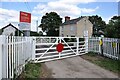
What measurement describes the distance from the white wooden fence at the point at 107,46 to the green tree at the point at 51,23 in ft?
182

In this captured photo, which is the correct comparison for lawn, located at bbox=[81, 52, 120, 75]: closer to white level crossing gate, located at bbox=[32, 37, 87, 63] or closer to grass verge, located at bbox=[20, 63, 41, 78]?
white level crossing gate, located at bbox=[32, 37, 87, 63]

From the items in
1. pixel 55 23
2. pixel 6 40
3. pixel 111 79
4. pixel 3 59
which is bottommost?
pixel 111 79

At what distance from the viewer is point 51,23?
80.2 meters

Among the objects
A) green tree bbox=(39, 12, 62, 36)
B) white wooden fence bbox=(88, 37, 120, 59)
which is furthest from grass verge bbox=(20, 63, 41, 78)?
green tree bbox=(39, 12, 62, 36)

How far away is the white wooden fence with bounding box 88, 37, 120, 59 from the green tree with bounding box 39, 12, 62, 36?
55.4 metres

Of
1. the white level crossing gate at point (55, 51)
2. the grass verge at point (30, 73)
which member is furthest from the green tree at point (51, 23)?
the grass verge at point (30, 73)

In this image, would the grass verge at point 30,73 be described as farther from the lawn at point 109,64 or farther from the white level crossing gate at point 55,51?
the lawn at point 109,64

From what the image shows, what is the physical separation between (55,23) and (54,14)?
5366 mm

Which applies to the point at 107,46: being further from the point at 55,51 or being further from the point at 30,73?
the point at 30,73

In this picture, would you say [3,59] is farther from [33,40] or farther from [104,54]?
[104,54]

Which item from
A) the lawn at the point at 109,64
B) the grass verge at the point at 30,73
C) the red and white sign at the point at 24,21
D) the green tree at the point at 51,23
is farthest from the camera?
the green tree at the point at 51,23

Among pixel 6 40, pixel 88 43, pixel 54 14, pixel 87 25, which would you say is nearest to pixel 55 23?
pixel 54 14

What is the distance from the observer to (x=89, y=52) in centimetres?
1862

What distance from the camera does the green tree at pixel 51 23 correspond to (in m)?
75.9
